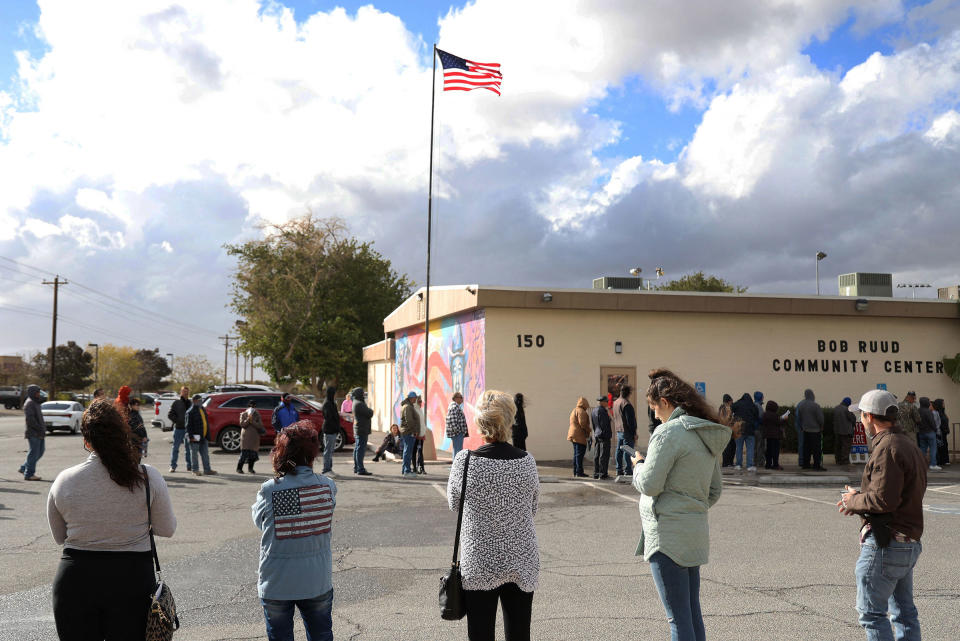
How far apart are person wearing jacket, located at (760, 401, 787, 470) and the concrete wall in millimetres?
3053

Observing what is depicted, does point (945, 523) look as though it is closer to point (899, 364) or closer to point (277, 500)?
point (277, 500)

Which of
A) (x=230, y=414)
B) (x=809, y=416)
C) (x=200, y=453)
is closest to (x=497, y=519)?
(x=200, y=453)

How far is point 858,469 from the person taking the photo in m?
18.9

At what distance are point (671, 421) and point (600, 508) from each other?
8.38 m

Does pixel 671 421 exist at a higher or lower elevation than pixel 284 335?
lower

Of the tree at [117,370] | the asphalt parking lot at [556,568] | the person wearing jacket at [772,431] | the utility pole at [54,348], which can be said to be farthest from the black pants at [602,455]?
the tree at [117,370]

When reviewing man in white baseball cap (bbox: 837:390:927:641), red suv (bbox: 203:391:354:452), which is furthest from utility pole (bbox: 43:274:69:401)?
man in white baseball cap (bbox: 837:390:927:641)

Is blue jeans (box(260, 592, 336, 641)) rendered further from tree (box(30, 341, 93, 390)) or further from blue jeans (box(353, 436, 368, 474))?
tree (box(30, 341, 93, 390))

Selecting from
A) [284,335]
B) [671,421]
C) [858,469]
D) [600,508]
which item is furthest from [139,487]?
[284,335]

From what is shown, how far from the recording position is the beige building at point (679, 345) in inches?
809

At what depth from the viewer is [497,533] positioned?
4.11 m

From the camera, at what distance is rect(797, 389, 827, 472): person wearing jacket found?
18297 mm

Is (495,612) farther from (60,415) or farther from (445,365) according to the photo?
(60,415)

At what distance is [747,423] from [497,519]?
48.9ft
